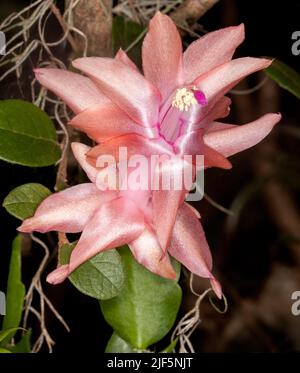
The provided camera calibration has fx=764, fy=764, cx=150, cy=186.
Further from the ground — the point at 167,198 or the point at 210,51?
the point at 210,51

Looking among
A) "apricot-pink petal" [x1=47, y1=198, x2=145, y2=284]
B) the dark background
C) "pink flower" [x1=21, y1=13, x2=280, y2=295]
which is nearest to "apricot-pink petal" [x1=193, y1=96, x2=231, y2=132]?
"pink flower" [x1=21, y1=13, x2=280, y2=295]

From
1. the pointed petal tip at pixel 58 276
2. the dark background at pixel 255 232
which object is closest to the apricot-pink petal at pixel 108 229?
the pointed petal tip at pixel 58 276

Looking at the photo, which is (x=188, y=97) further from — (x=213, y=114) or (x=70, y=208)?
(x=70, y=208)

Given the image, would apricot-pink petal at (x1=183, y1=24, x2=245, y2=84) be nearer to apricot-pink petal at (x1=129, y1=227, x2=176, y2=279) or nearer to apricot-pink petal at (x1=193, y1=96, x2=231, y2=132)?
apricot-pink petal at (x1=193, y1=96, x2=231, y2=132)

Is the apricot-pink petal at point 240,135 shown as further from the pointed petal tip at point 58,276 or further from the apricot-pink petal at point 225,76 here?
the pointed petal tip at point 58,276

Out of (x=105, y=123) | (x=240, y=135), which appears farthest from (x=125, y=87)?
(x=240, y=135)
